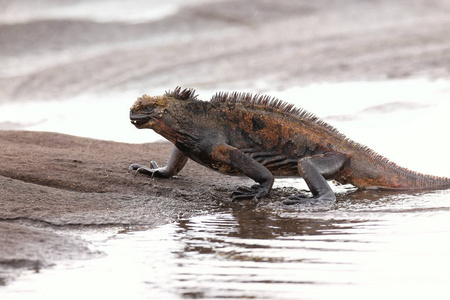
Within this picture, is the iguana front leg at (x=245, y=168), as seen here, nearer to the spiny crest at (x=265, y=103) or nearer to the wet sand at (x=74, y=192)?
the wet sand at (x=74, y=192)

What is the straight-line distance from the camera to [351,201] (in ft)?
23.1

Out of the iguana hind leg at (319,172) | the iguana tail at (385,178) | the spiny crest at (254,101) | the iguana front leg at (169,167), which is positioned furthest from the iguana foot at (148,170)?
the iguana tail at (385,178)

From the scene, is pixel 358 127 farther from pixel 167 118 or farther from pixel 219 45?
pixel 219 45

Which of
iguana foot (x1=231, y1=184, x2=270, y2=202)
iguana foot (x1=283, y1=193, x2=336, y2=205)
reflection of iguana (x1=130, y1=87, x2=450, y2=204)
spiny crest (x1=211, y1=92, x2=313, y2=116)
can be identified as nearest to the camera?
iguana foot (x1=283, y1=193, x2=336, y2=205)

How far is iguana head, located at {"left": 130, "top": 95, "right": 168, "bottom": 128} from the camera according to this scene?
291 inches

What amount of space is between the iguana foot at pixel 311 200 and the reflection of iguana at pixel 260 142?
0.28 metres

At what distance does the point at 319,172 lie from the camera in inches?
287

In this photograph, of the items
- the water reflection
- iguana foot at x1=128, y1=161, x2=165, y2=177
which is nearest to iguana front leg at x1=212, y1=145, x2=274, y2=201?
the water reflection

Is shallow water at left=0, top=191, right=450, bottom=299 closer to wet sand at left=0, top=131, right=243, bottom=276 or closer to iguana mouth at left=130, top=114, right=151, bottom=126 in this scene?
wet sand at left=0, top=131, right=243, bottom=276

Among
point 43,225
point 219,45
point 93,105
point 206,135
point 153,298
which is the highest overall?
point 219,45

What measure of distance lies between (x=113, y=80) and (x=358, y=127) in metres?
6.52

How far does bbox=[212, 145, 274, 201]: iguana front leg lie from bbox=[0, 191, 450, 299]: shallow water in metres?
0.82

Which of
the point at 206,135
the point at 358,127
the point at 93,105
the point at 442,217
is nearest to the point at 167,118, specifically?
the point at 206,135

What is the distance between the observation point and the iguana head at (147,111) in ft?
24.2
